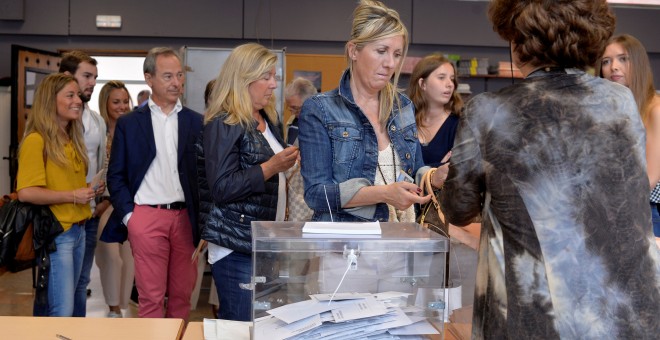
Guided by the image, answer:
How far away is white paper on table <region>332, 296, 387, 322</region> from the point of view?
5.16ft

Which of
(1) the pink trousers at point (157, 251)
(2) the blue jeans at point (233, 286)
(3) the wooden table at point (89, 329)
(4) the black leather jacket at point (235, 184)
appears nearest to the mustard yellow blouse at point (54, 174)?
(1) the pink trousers at point (157, 251)

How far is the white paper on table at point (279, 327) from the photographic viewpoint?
1574 millimetres

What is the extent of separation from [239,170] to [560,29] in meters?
1.67

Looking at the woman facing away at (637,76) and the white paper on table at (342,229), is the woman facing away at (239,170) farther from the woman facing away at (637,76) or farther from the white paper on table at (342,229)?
the woman facing away at (637,76)

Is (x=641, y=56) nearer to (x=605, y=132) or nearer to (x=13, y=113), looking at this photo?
(x=605, y=132)

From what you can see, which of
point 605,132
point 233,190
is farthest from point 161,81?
point 605,132

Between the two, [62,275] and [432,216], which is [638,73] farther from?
[62,275]

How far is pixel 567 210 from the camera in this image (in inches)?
52.4

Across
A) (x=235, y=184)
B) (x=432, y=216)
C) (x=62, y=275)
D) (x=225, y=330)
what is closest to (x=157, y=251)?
(x=62, y=275)

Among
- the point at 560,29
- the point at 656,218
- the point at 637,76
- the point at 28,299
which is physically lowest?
the point at 28,299

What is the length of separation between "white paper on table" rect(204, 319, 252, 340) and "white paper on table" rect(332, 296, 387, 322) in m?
0.45

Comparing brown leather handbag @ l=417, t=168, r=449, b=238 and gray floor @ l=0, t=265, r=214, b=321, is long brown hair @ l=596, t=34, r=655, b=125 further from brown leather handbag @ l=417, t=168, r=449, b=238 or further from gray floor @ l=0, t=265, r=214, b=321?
gray floor @ l=0, t=265, r=214, b=321

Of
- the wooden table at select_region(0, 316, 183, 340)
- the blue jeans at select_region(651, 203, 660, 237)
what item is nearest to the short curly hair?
the wooden table at select_region(0, 316, 183, 340)

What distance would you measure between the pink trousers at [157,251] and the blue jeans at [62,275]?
11.5 inches
